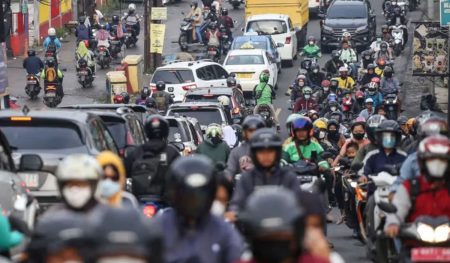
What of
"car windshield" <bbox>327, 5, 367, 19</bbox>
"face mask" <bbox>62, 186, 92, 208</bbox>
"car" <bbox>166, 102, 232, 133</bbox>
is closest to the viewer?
"face mask" <bbox>62, 186, 92, 208</bbox>

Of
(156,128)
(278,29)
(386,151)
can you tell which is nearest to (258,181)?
(156,128)

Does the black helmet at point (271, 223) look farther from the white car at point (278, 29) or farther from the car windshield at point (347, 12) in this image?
the car windshield at point (347, 12)

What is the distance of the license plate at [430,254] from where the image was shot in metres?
11.3

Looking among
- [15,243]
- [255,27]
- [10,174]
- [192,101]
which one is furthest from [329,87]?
[15,243]

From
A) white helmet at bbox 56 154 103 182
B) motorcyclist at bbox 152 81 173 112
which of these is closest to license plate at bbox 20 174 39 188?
white helmet at bbox 56 154 103 182

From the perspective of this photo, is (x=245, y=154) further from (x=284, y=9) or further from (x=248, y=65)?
(x=284, y=9)

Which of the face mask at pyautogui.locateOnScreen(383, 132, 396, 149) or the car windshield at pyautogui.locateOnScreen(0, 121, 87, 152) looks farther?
the face mask at pyautogui.locateOnScreen(383, 132, 396, 149)

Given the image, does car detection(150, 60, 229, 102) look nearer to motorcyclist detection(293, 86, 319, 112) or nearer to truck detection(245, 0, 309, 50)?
motorcyclist detection(293, 86, 319, 112)

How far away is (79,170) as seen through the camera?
8906 mm

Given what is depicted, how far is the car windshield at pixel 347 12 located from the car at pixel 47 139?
3696 centimetres

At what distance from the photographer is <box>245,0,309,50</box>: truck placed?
52312 millimetres

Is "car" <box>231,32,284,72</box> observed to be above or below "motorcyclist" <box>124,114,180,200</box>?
below

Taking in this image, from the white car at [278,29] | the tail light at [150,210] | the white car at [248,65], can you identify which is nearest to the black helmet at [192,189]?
the tail light at [150,210]

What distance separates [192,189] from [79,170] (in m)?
1.36
